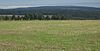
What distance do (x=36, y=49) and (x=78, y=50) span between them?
2.12 meters

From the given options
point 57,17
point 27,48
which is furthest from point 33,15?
point 27,48

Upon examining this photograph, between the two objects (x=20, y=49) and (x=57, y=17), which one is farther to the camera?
(x=57, y=17)

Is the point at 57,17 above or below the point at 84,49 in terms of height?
below

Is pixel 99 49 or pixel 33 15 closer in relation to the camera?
pixel 99 49

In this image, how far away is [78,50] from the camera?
1472 cm

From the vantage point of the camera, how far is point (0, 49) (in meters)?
14.6

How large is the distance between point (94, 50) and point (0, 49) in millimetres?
4673

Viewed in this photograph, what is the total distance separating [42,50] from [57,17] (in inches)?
2903

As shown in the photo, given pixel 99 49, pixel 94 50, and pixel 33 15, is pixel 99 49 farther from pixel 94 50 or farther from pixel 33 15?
pixel 33 15

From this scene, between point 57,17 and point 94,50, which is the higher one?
point 94,50

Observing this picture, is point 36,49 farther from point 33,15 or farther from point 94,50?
point 33,15

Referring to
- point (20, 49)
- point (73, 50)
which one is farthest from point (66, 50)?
point (20, 49)

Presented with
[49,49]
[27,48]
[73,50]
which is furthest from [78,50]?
[27,48]

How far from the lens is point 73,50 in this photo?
1473 centimetres
